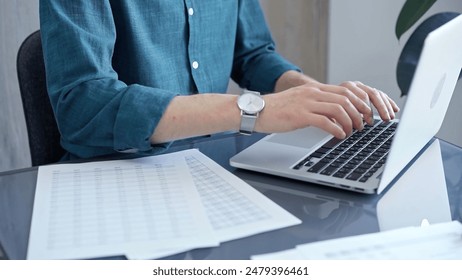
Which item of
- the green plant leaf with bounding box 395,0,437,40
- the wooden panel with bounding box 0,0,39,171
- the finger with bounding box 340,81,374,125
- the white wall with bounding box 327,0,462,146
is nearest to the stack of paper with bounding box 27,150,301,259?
the finger with bounding box 340,81,374,125

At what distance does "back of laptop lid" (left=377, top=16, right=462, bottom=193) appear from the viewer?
0.73 m

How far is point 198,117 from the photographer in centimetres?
91

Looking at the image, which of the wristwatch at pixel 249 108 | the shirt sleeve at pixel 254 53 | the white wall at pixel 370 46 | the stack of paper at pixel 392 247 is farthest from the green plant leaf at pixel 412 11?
the stack of paper at pixel 392 247

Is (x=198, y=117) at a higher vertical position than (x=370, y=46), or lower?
higher

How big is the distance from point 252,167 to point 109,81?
0.85ft

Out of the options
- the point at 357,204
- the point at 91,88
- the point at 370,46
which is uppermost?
the point at 91,88

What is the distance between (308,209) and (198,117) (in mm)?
224

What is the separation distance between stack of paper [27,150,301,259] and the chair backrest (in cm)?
25

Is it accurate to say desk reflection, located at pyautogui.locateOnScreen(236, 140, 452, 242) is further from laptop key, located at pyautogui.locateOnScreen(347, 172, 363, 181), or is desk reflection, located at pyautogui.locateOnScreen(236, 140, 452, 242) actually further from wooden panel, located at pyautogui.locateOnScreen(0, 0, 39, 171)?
wooden panel, located at pyautogui.locateOnScreen(0, 0, 39, 171)

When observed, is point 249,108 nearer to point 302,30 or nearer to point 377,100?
point 377,100

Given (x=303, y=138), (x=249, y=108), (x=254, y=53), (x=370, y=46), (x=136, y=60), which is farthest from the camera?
(x=370, y=46)

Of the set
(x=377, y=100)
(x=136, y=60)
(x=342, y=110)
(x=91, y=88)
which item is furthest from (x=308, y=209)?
(x=136, y=60)
